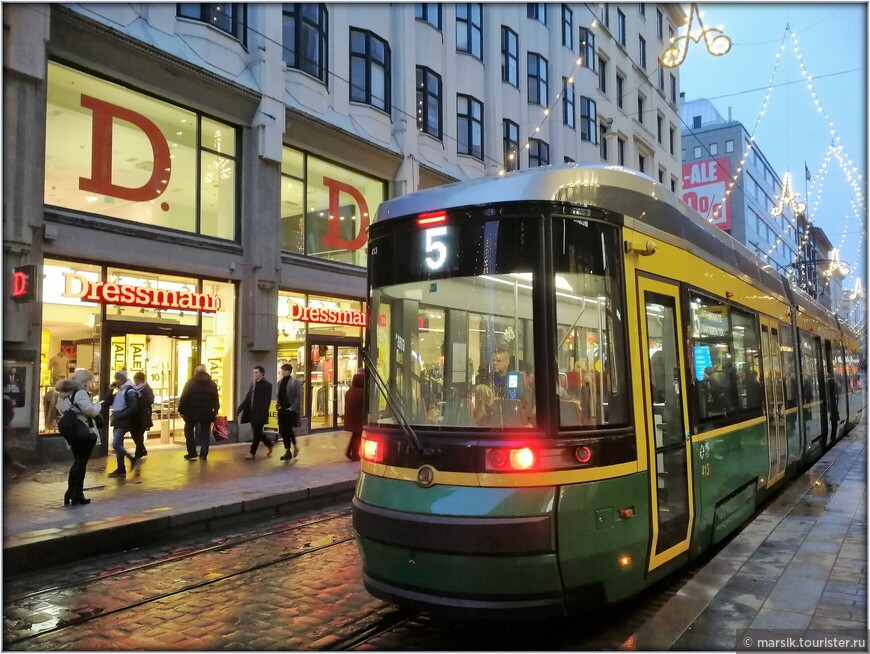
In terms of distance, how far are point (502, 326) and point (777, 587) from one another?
279 cm

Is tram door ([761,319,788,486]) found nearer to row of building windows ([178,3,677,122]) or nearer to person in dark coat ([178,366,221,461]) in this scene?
person in dark coat ([178,366,221,461])

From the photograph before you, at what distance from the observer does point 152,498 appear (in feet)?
28.7

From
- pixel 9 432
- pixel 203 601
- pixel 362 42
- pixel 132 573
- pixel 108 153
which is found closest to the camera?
pixel 203 601

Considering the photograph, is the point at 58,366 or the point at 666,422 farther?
the point at 58,366

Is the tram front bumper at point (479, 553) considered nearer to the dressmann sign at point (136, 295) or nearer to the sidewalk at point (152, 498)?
the sidewalk at point (152, 498)

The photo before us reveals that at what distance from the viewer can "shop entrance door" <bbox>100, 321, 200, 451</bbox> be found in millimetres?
13190

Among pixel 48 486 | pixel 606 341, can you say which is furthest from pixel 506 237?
pixel 48 486

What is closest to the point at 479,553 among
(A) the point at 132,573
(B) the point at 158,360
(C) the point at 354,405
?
(A) the point at 132,573

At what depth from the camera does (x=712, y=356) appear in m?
6.01

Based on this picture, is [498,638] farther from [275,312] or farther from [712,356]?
[275,312]

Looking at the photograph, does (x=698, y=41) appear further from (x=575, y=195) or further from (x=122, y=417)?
(x=122, y=417)

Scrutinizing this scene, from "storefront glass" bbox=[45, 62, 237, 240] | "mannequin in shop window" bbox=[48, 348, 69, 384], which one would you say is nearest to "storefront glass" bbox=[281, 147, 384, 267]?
"storefront glass" bbox=[45, 62, 237, 240]

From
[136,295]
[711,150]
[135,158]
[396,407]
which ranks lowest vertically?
[396,407]

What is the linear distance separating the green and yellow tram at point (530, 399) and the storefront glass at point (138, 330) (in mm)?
9616
